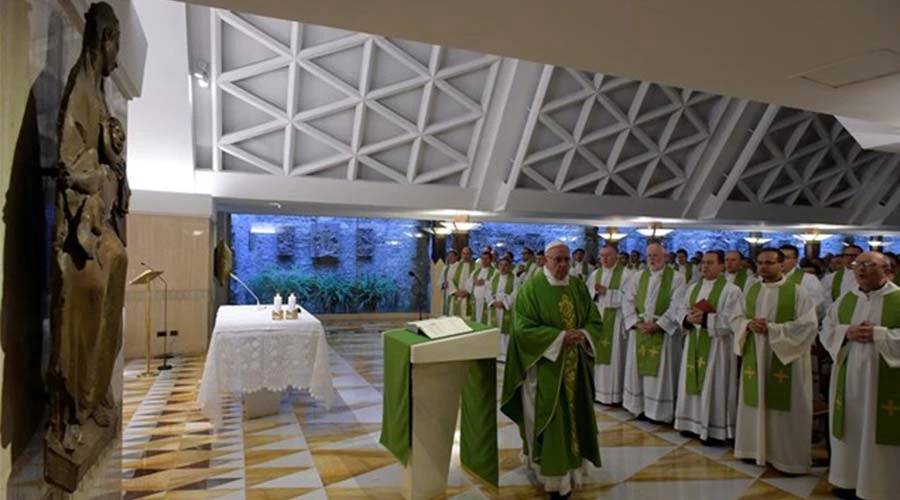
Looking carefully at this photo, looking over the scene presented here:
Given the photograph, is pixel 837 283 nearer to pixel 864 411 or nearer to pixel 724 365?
pixel 724 365

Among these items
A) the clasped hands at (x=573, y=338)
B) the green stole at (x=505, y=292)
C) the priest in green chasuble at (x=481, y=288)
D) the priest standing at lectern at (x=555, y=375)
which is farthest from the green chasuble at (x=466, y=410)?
the priest in green chasuble at (x=481, y=288)

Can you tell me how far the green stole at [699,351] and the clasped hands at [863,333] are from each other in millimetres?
1438

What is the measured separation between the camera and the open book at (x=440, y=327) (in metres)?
4.13

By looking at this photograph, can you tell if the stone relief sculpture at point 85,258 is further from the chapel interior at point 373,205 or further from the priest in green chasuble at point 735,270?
the priest in green chasuble at point 735,270

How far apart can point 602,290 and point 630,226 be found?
31.9ft

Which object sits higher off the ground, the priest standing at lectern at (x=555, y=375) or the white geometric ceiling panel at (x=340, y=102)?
the white geometric ceiling panel at (x=340, y=102)

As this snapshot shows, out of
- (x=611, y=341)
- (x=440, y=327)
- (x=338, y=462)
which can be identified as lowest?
(x=338, y=462)

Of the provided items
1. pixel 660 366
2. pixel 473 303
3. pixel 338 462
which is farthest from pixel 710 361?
pixel 473 303

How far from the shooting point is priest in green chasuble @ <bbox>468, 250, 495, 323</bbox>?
36.6 feet

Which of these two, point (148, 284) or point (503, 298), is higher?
point (148, 284)

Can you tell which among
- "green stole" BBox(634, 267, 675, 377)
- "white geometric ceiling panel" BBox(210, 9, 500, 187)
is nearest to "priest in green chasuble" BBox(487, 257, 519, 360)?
"white geometric ceiling panel" BBox(210, 9, 500, 187)

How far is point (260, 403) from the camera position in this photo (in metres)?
6.51

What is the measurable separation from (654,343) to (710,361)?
773 millimetres

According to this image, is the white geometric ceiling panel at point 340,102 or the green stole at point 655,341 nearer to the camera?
the green stole at point 655,341
